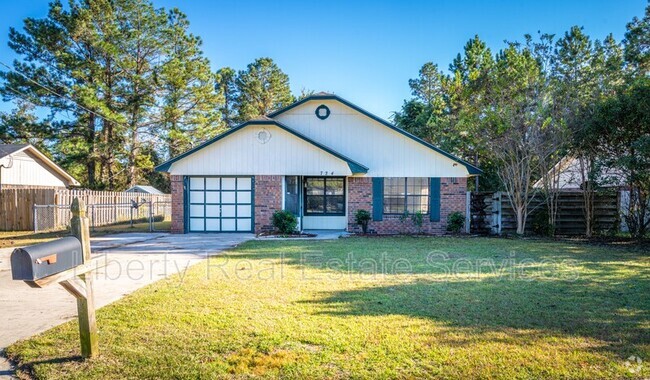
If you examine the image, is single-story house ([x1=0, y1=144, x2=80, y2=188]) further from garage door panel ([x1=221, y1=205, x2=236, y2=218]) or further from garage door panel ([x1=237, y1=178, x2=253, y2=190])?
garage door panel ([x1=237, y1=178, x2=253, y2=190])

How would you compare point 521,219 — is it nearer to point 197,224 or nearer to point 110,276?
point 197,224

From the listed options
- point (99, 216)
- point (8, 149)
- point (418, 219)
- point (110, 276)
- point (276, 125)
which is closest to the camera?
point (110, 276)

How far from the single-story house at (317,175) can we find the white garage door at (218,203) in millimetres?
39

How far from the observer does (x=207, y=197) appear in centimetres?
1622

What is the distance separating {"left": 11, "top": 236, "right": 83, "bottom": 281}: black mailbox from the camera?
Result: 307 cm

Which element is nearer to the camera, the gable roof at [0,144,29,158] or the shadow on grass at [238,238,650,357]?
the shadow on grass at [238,238,650,357]

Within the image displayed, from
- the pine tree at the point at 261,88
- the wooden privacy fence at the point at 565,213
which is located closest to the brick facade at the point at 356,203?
the wooden privacy fence at the point at 565,213

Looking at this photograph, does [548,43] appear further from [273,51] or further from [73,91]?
[273,51]

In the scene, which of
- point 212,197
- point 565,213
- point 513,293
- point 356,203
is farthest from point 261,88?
point 513,293

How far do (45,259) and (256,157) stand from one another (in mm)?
12664

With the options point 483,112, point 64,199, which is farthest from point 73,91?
point 483,112

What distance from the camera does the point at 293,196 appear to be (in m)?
16.5

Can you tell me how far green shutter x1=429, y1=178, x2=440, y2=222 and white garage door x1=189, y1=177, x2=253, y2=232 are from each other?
714 cm

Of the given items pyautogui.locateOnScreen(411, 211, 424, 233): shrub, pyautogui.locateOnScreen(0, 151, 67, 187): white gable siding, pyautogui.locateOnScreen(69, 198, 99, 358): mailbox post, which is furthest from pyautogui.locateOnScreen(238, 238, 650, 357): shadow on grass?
pyautogui.locateOnScreen(0, 151, 67, 187): white gable siding
